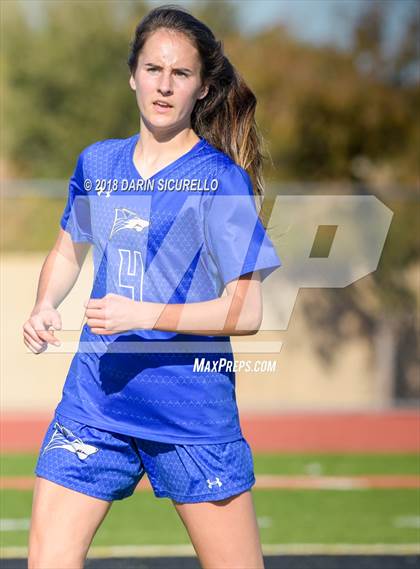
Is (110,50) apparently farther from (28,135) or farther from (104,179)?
(104,179)

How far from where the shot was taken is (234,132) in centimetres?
299

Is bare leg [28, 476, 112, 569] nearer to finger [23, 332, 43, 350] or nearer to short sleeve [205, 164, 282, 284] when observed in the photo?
finger [23, 332, 43, 350]

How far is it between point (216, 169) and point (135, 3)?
17.0m

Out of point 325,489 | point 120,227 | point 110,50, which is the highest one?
point 110,50

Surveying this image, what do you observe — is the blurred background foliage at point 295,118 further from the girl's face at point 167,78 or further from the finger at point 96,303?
the finger at point 96,303

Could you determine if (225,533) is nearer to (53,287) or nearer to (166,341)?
(166,341)

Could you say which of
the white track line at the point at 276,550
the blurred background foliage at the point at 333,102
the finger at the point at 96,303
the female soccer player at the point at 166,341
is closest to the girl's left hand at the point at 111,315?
the finger at the point at 96,303

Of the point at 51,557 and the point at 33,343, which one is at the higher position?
the point at 33,343

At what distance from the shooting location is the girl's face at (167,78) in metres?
2.78

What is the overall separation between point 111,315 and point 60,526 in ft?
2.01

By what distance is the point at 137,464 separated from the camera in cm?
282

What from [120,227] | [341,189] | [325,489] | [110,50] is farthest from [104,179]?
[110,50]

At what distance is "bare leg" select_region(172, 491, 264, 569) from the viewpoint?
268 cm

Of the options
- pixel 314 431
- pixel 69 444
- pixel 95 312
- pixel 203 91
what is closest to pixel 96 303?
pixel 95 312
